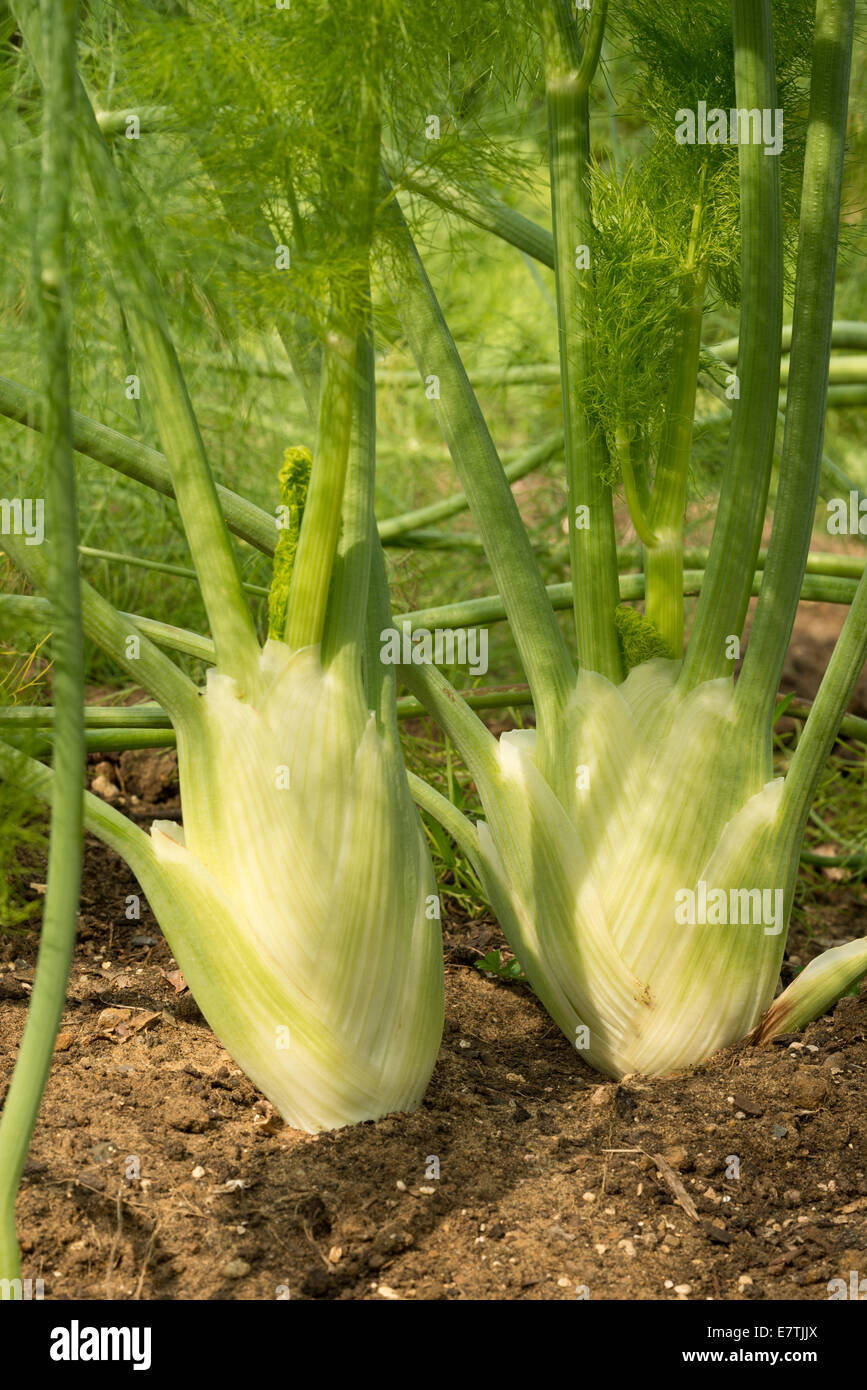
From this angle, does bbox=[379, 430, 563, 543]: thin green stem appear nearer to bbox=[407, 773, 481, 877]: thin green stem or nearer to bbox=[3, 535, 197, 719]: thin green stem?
bbox=[407, 773, 481, 877]: thin green stem

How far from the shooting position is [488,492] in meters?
1.30

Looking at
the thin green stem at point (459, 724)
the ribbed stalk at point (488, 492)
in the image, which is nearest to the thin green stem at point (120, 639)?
the thin green stem at point (459, 724)

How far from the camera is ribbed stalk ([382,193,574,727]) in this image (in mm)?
1270

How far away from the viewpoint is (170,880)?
1.14m

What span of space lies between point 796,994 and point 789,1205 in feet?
0.89

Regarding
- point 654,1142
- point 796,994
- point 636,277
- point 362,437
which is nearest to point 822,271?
point 636,277

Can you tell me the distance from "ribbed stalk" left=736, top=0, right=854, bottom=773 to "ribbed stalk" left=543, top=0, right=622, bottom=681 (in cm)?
16

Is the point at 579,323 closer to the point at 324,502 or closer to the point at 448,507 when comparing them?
the point at 324,502

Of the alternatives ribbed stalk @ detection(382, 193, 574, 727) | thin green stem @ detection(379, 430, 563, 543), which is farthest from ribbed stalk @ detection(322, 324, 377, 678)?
thin green stem @ detection(379, 430, 563, 543)

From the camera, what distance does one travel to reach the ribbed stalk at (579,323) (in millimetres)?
1238

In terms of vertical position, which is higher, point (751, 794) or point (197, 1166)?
point (751, 794)
